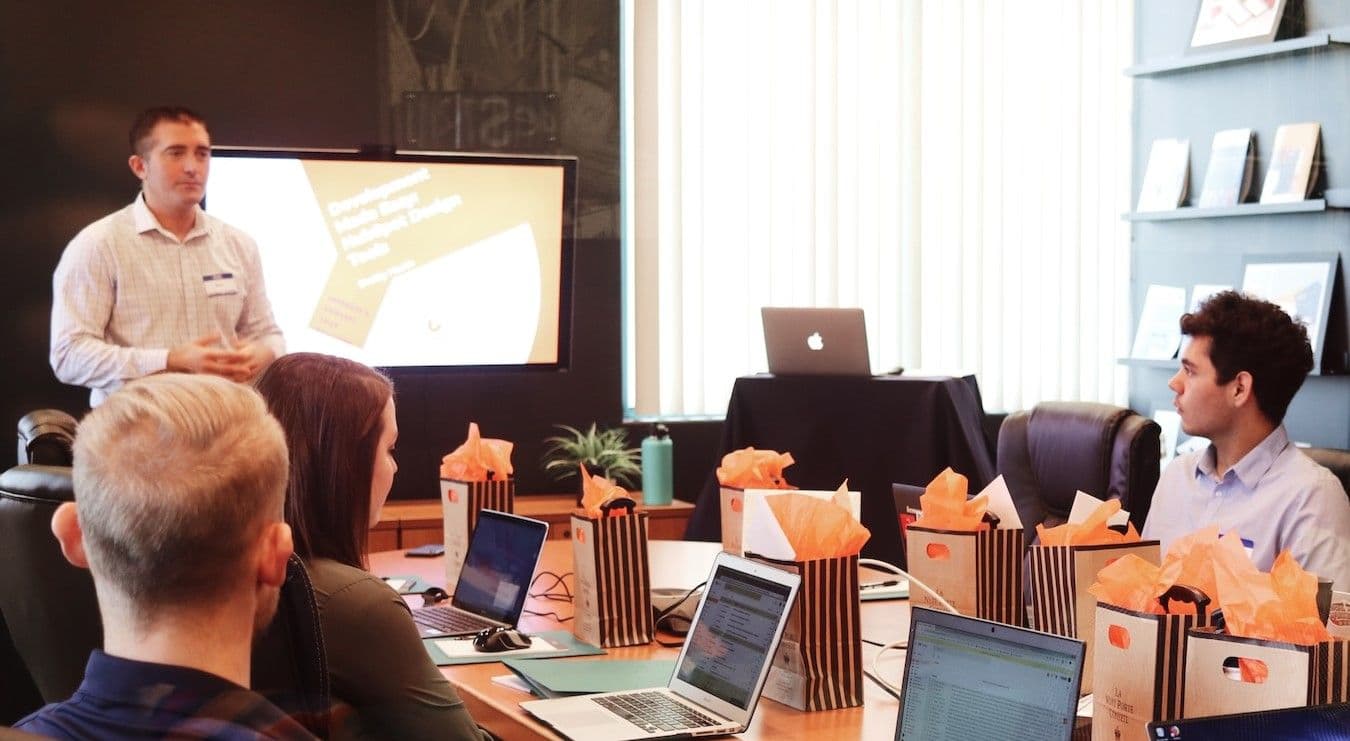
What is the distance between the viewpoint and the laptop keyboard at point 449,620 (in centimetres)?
258

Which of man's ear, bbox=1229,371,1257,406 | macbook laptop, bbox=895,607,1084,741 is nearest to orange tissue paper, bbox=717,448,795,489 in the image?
man's ear, bbox=1229,371,1257,406

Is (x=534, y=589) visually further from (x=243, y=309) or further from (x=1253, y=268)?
(x=1253, y=268)

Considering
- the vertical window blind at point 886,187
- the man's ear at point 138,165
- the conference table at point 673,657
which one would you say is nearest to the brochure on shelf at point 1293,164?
the vertical window blind at point 886,187

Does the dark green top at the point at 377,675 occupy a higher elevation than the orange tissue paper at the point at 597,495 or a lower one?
lower

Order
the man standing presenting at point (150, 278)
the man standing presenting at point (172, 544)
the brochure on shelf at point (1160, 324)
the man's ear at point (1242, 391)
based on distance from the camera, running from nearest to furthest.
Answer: the man standing presenting at point (172, 544), the man's ear at point (1242, 391), the man standing presenting at point (150, 278), the brochure on shelf at point (1160, 324)

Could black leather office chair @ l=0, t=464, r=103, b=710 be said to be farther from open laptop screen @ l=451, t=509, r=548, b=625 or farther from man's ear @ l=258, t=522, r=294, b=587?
man's ear @ l=258, t=522, r=294, b=587

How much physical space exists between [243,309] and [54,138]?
883mm

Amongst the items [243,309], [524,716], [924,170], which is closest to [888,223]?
[924,170]

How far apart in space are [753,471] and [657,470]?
218cm

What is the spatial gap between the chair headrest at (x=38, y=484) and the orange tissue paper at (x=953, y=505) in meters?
1.34

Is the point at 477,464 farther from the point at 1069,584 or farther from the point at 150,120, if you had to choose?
the point at 150,120

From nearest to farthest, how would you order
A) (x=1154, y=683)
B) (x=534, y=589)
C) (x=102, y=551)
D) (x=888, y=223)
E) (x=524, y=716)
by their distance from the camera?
(x=102, y=551)
(x=1154, y=683)
(x=524, y=716)
(x=534, y=589)
(x=888, y=223)

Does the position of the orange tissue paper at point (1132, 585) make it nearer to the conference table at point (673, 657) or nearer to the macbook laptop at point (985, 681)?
the macbook laptop at point (985, 681)

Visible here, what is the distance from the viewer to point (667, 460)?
16.4 ft
